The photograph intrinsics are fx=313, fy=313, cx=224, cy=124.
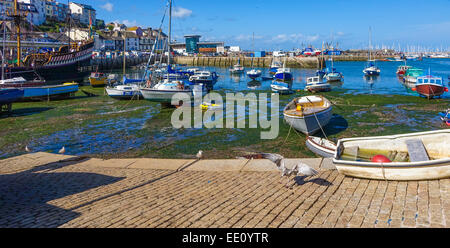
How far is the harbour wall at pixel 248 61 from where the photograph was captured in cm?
10276

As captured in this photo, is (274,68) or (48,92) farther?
(274,68)

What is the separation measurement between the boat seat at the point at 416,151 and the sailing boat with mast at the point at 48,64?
153 ft

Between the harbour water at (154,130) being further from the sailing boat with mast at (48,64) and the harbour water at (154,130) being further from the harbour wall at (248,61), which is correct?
the harbour wall at (248,61)

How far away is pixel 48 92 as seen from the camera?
34031 mm

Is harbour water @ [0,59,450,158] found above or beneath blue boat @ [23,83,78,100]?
beneath

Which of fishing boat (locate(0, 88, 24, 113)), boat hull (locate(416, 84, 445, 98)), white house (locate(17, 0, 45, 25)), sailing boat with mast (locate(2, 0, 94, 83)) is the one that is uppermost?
white house (locate(17, 0, 45, 25))

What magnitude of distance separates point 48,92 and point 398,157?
3498 centimetres

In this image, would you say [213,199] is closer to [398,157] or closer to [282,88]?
[398,157]

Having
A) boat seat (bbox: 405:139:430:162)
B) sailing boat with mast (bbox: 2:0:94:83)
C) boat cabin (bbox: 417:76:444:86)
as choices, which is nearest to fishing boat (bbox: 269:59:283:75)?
boat cabin (bbox: 417:76:444:86)

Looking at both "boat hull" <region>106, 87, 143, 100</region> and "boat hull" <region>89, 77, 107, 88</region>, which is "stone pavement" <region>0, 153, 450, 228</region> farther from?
"boat hull" <region>89, 77, 107, 88</region>

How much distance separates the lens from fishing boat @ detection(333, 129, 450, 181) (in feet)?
23.9

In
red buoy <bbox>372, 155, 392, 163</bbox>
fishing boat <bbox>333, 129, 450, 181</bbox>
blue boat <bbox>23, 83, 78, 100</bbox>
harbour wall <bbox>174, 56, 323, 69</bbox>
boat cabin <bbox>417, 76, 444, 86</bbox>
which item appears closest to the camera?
fishing boat <bbox>333, 129, 450, 181</bbox>

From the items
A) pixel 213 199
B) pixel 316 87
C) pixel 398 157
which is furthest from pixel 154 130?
pixel 316 87
